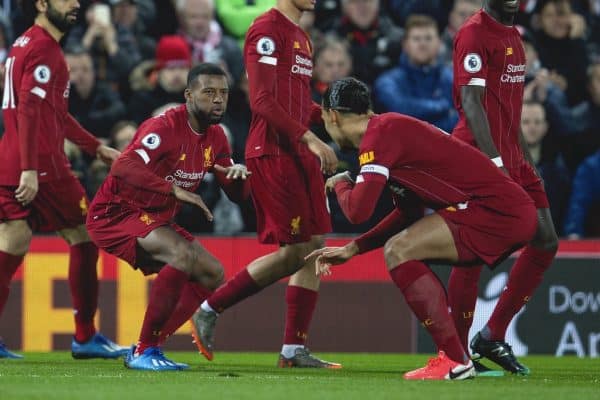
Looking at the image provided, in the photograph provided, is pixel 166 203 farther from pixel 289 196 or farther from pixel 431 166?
pixel 431 166

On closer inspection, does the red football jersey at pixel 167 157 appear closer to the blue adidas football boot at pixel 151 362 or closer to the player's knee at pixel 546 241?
the blue adidas football boot at pixel 151 362

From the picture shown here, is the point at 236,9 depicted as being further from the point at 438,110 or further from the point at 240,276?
the point at 240,276

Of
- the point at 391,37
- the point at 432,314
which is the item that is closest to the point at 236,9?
the point at 391,37

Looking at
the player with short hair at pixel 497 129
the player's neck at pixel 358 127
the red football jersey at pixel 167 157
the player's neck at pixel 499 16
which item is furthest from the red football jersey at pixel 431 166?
the red football jersey at pixel 167 157

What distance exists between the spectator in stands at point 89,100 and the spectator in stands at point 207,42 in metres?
0.95

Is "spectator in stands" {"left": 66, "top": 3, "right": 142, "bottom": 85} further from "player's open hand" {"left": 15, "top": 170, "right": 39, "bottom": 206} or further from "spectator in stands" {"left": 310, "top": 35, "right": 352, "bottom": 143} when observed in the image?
"player's open hand" {"left": 15, "top": 170, "right": 39, "bottom": 206}

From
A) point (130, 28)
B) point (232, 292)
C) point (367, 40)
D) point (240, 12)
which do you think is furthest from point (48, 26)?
point (367, 40)

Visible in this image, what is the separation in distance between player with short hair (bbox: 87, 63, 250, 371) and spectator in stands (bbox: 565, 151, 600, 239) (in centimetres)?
422

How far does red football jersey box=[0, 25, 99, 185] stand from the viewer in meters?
8.09

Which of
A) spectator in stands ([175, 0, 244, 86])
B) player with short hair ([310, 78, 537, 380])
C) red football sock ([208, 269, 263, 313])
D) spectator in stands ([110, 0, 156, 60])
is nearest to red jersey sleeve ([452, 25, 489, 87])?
player with short hair ([310, 78, 537, 380])

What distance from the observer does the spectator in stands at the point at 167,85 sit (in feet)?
38.2

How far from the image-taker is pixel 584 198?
11.1m

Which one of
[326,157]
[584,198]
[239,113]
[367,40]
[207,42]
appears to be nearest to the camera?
[326,157]

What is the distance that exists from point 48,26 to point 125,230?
1653 mm
